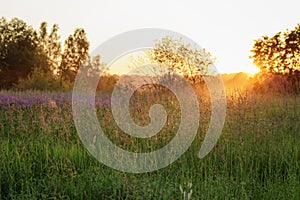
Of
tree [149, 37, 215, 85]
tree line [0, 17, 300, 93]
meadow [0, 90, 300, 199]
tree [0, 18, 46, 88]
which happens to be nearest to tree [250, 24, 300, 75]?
tree line [0, 17, 300, 93]

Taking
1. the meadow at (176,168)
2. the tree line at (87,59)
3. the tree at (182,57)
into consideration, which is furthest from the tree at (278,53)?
the meadow at (176,168)

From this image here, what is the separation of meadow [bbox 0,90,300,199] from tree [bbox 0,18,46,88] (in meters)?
25.2

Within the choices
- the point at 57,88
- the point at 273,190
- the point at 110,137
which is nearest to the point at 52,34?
the point at 57,88

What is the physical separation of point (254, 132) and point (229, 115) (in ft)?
2.23

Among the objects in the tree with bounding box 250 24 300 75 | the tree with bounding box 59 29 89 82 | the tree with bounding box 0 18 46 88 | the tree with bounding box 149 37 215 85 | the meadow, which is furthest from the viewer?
the tree with bounding box 59 29 89 82

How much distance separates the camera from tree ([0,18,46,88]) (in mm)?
29578

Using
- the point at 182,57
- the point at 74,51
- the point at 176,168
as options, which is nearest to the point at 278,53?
the point at 182,57

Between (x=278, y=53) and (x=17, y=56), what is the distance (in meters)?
21.2

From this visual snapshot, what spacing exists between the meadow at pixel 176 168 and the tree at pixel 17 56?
25.2 m

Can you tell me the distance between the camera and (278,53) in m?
18.3

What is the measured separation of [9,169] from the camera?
12.1ft

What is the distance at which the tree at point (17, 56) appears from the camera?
2958 centimetres

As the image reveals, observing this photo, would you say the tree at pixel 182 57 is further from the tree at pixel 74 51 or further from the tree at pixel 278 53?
the tree at pixel 74 51

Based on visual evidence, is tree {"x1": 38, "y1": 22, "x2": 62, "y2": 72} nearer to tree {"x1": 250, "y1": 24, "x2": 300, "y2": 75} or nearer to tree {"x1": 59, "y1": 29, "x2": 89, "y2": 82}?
tree {"x1": 59, "y1": 29, "x2": 89, "y2": 82}
